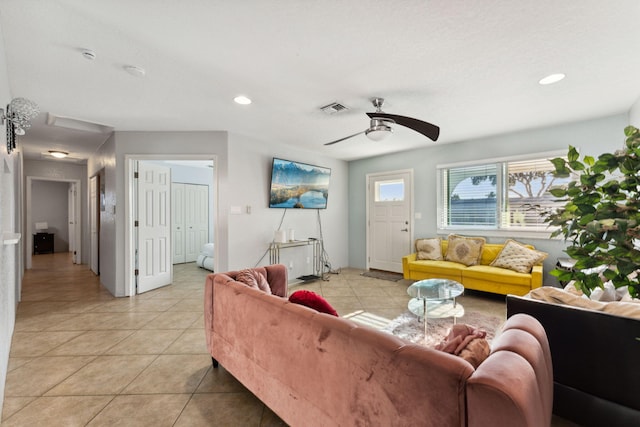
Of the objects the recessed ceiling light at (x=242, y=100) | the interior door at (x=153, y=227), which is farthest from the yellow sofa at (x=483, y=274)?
the interior door at (x=153, y=227)

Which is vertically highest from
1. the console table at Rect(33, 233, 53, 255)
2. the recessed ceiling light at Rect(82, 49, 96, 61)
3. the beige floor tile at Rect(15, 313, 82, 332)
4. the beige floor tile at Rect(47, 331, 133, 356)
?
the recessed ceiling light at Rect(82, 49, 96, 61)

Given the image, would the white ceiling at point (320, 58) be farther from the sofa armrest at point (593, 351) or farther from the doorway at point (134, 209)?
the sofa armrest at point (593, 351)

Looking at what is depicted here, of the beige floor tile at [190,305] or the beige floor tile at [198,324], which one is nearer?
the beige floor tile at [198,324]

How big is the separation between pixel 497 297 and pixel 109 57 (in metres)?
5.20

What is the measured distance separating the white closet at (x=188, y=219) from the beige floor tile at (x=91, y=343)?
13.4 ft

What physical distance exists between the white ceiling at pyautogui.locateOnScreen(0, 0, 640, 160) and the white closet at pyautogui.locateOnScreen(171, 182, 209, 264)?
11.3ft

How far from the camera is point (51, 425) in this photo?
5.37 ft

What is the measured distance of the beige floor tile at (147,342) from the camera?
2.51 m

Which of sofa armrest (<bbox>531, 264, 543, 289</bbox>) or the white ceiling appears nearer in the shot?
the white ceiling

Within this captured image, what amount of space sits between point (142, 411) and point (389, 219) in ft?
15.7

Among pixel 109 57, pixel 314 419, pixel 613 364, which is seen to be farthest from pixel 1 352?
pixel 613 364

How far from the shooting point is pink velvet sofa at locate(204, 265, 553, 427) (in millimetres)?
823

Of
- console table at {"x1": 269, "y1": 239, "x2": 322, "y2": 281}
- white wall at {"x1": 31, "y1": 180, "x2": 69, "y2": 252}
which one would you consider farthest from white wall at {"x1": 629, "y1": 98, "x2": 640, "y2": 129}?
white wall at {"x1": 31, "y1": 180, "x2": 69, "y2": 252}

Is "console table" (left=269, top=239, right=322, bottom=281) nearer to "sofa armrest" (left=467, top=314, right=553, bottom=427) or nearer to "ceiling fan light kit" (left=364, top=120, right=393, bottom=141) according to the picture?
"ceiling fan light kit" (left=364, top=120, right=393, bottom=141)
